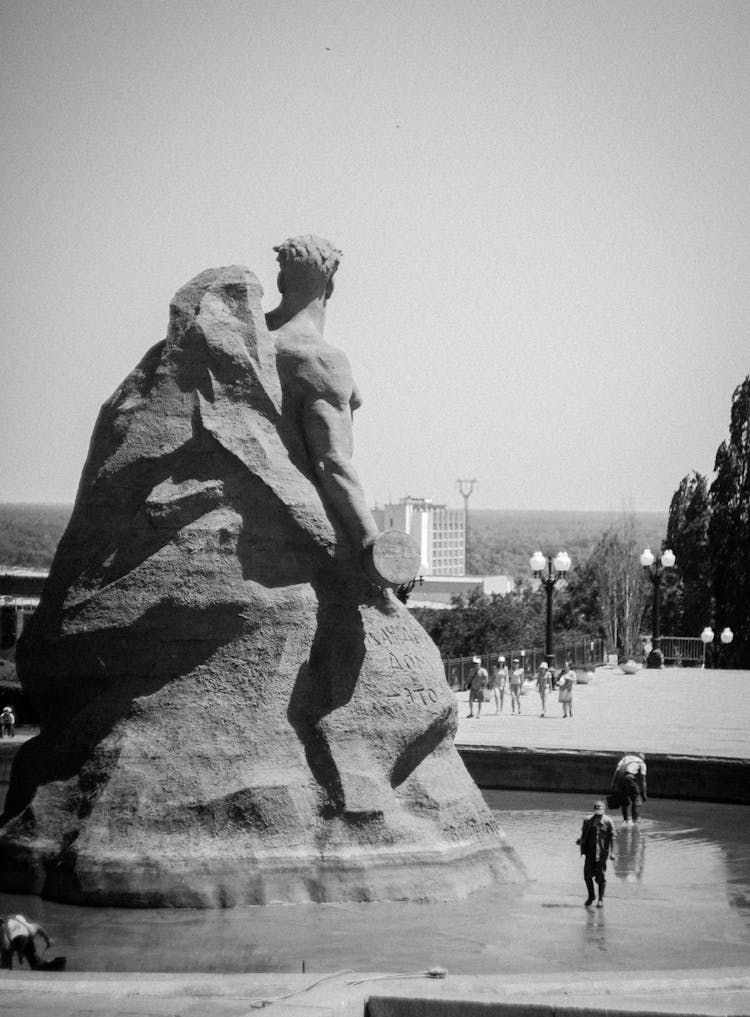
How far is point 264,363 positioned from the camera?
12250mm

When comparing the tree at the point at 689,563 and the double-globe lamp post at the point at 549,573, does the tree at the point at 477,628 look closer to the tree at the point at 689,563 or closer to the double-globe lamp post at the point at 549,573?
the tree at the point at 689,563

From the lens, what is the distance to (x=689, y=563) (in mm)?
53500

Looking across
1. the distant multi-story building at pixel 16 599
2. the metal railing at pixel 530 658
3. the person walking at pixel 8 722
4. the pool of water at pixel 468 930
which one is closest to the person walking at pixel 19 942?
the pool of water at pixel 468 930

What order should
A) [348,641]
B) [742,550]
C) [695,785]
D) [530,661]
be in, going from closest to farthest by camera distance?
[348,641] → [695,785] → [530,661] → [742,550]

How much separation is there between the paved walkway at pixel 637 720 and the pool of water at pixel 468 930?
533cm

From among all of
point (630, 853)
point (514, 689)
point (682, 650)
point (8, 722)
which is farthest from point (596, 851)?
point (682, 650)

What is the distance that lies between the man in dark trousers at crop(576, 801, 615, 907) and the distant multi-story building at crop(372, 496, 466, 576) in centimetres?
9226

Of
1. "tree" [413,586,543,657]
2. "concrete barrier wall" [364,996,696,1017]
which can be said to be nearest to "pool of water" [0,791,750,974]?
"concrete barrier wall" [364,996,696,1017]

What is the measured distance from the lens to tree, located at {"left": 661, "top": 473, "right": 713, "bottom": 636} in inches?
2025

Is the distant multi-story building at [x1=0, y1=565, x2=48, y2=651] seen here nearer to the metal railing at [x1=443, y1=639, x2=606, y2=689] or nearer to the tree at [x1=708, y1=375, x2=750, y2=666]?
the metal railing at [x1=443, y1=639, x2=606, y2=689]

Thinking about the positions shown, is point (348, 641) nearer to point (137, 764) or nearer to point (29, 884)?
point (137, 764)

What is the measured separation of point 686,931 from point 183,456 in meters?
5.05

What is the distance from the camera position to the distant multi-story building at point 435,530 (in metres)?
114

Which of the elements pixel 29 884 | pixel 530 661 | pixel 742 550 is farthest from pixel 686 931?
pixel 742 550
